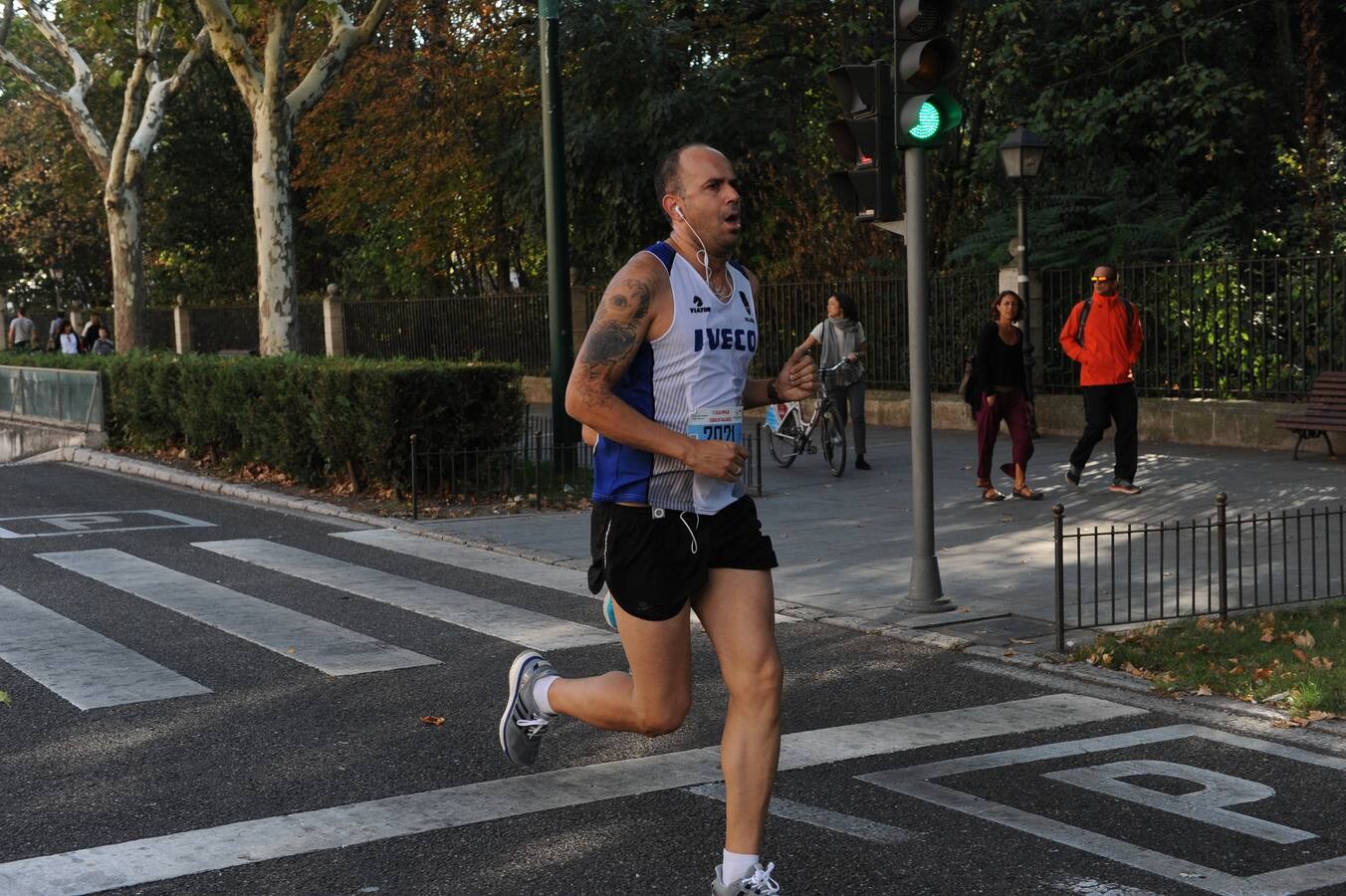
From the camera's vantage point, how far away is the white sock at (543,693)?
495cm

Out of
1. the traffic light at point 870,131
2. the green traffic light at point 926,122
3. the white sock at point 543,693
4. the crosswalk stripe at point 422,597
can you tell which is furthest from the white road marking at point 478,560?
the white sock at point 543,693

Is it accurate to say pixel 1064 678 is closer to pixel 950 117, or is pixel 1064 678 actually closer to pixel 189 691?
pixel 950 117

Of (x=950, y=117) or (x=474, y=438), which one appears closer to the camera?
(x=950, y=117)

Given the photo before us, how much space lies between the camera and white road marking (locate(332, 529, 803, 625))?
992cm

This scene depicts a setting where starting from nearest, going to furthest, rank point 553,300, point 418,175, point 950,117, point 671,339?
point 671,339 < point 950,117 < point 553,300 < point 418,175

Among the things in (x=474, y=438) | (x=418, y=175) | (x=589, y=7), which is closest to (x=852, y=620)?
(x=474, y=438)

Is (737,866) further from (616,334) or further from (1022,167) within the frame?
(1022,167)

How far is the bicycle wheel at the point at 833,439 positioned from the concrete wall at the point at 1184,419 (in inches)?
110

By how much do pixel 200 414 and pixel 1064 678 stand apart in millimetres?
12618

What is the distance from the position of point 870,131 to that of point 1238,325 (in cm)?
994

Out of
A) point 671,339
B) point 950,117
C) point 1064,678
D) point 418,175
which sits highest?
point 418,175

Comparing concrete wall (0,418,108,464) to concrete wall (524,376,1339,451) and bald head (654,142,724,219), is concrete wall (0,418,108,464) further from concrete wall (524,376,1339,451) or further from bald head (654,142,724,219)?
bald head (654,142,724,219)

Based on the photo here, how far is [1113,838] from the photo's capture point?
15.6 ft

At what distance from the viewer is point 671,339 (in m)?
4.32
